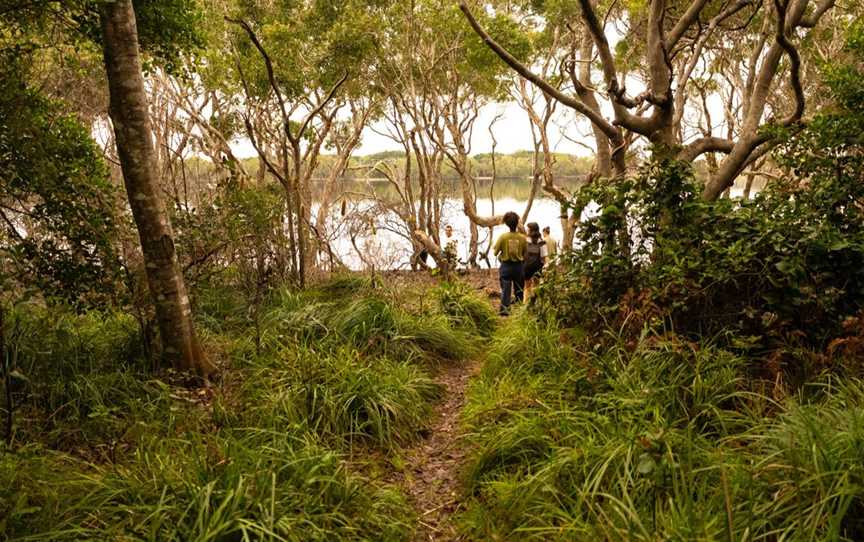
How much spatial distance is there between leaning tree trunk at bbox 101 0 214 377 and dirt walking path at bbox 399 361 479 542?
1.85 meters

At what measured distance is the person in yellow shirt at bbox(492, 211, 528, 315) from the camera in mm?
7230

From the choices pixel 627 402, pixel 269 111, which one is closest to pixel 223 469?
pixel 627 402

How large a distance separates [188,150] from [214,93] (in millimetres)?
2101

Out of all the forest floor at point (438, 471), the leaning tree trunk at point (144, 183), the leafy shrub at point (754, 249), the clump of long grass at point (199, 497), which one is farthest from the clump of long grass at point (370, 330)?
the clump of long grass at point (199, 497)

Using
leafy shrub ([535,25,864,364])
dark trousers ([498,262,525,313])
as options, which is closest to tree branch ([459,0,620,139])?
leafy shrub ([535,25,864,364])

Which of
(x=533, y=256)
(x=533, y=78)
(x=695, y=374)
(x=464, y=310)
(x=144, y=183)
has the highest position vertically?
(x=533, y=78)

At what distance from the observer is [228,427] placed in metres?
3.30

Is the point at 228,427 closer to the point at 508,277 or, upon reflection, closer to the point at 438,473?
the point at 438,473

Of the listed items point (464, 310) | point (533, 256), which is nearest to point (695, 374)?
point (464, 310)

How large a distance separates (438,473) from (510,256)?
4.31m

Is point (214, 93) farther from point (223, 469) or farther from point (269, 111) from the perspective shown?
point (223, 469)

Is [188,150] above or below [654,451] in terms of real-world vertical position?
above

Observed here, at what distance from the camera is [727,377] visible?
3061 mm

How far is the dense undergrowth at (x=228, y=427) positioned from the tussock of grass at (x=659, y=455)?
712 millimetres
